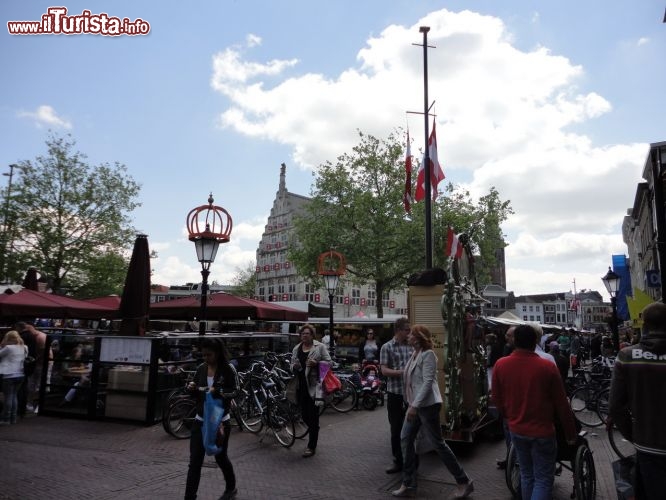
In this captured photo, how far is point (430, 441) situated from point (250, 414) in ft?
15.6

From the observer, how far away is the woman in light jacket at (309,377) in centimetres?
750

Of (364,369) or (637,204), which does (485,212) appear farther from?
(364,369)

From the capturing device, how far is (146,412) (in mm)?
9328

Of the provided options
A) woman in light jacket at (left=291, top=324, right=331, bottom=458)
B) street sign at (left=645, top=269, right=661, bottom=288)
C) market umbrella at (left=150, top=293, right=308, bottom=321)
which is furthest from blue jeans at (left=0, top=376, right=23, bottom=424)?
street sign at (left=645, top=269, right=661, bottom=288)

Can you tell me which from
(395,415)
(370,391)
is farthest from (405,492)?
(370,391)

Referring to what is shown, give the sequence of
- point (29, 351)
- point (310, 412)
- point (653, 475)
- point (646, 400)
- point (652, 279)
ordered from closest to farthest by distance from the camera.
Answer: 1. point (653, 475)
2. point (646, 400)
3. point (310, 412)
4. point (652, 279)
5. point (29, 351)

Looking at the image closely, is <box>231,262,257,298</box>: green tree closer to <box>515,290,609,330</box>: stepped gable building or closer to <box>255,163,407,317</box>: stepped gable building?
<box>255,163,407,317</box>: stepped gable building

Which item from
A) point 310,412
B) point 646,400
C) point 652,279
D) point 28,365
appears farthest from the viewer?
point 28,365

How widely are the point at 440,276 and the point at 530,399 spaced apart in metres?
4.17

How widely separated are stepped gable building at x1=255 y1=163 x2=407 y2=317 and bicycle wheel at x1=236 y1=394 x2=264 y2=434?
64979 mm

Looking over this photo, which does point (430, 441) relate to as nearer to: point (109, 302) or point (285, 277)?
point (109, 302)

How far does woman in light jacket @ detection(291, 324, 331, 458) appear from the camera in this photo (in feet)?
24.6

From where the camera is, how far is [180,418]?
8.55 meters

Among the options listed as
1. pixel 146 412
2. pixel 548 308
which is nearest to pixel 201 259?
pixel 146 412
